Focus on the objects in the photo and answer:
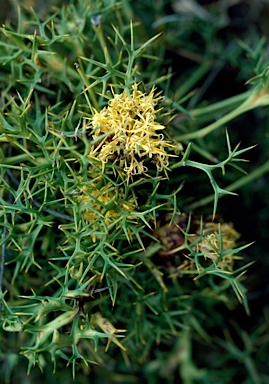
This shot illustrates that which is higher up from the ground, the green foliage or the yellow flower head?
the yellow flower head

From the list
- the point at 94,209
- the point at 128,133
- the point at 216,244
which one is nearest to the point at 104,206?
the point at 94,209

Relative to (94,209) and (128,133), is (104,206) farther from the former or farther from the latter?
(128,133)

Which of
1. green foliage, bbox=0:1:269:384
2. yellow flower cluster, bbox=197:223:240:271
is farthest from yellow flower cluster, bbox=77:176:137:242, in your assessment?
yellow flower cluster, bbox=197:223:240:271

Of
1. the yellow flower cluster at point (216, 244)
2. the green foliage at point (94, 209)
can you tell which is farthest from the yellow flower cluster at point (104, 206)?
the yellow flower cluster at point (216, 244)

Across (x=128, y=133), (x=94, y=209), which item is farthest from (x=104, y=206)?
(x=128, y=133)

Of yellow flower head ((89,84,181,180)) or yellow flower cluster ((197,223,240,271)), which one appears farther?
yellow flower cluster ((197,223,240,271))

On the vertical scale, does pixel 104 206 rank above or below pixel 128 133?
below

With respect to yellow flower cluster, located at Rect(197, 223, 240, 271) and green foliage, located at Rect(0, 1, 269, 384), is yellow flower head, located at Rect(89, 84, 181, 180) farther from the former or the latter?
yellow flower cluster, located at Rect(197, 223, 240, 271)

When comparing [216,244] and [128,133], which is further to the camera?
[216,244]
